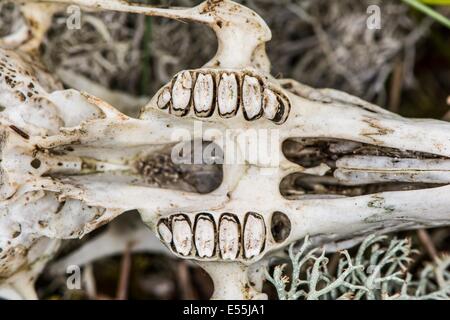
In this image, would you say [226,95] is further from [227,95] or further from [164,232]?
[164,232]

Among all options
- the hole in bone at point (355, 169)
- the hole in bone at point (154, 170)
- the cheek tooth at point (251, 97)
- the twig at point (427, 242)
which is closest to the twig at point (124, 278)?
the hole in bone at point (154, 170)

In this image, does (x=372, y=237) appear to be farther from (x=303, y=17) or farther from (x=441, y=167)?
(x=303, y=17)

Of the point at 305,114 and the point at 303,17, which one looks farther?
the point at 303,17

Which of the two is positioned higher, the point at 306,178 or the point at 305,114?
the point at 305,114

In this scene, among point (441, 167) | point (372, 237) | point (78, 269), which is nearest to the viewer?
point (441, 167)
